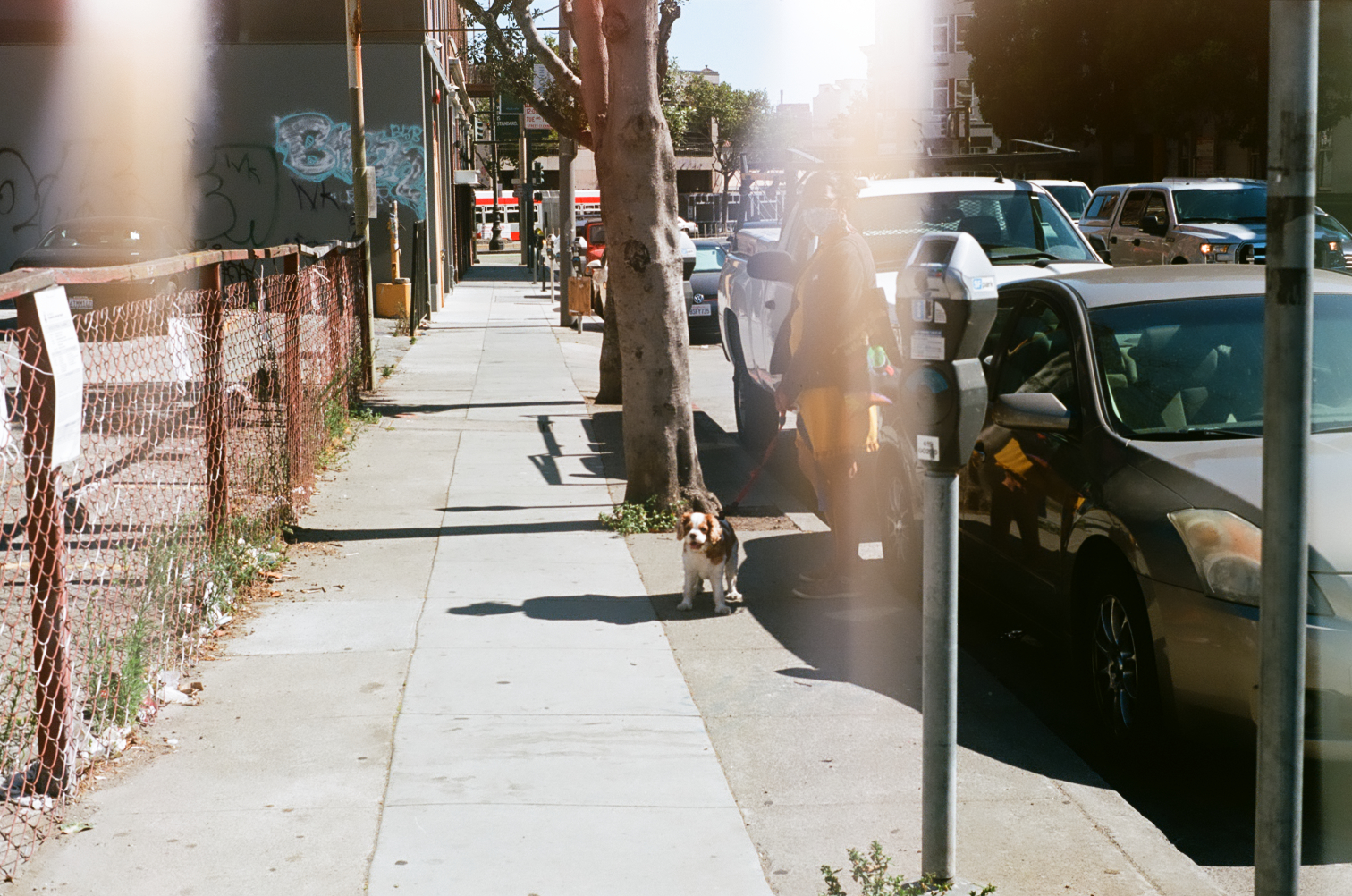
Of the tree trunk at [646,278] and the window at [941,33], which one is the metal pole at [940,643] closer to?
the tree trunk at [646,278]

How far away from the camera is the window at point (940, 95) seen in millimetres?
78125

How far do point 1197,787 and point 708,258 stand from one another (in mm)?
20667

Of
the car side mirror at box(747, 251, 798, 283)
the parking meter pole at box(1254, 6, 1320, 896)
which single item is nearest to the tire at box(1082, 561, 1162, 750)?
the parking meter pole at box(1254, 6, 1320, 896)

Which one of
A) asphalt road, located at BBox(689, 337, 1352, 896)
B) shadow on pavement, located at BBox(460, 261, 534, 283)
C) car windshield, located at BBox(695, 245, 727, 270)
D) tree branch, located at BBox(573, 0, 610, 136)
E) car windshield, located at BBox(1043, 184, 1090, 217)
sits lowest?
asphalt road, located at BBox(689, 337, 1352, 896)

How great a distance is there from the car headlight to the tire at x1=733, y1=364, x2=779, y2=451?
24.8 feet

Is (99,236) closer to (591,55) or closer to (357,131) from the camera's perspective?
(357,131)

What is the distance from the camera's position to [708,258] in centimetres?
2522

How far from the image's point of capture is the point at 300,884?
13.0 ft

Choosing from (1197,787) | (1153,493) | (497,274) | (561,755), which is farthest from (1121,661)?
(497,274)

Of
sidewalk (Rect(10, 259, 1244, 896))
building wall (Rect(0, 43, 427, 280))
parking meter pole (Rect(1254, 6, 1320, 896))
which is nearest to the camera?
parking meter pole (Rect(1254, 6, 1320, 896))

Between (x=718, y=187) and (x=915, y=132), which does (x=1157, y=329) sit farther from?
(x=718, y=187)

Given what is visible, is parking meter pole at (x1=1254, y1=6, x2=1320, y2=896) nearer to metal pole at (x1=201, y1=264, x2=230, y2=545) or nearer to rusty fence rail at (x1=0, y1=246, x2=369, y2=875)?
rusty fence rail at (x1=0, y1=246, x2=369, y2=875)

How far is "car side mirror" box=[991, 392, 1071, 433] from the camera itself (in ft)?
18.6

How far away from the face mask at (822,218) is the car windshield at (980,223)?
3666mm
